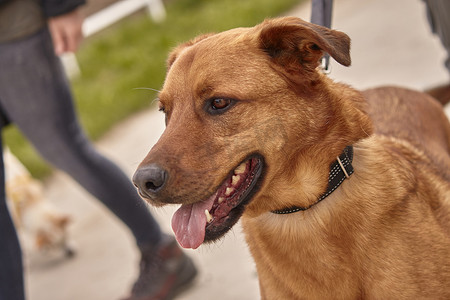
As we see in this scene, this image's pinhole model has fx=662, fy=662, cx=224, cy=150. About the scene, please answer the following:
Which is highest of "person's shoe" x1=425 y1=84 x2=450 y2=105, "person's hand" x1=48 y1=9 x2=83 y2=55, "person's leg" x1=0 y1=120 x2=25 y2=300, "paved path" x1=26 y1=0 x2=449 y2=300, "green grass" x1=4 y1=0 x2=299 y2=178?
"person's hand" x1=48 y1=9 x2=83 y2=55

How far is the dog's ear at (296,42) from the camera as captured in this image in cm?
248

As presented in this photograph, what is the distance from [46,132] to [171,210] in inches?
72.0

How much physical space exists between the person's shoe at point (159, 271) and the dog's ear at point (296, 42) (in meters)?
1.93

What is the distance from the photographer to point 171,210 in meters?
5.42

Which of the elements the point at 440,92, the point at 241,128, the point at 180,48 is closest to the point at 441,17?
the point at 440,92

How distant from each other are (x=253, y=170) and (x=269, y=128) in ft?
0.59

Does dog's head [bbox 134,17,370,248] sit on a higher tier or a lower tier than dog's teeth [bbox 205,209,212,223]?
higher

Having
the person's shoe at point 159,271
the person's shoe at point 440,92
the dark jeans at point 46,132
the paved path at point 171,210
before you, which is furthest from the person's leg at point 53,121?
the person's shoe at point 440,92

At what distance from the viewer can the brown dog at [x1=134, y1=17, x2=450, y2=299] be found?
256 cm

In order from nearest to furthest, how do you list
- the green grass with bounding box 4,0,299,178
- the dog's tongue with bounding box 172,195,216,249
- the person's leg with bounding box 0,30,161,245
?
the dog's tongue with bounding box 172,195,216,249 < the person's leg with bounding box 0,30,161,245 < the green grass with bounding box 4,0,299,178

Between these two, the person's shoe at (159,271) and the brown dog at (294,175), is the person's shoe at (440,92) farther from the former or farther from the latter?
the person's shoe at (159,271)

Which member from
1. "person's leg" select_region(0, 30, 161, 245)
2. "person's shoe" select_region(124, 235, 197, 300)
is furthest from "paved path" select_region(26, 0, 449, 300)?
"person's leg" select_region(0, 30, 161, 245)

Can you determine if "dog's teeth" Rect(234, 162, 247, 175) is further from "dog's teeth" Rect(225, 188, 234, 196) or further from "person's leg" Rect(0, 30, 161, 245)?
"person's leg" Rect(0, 30, 161, 245)

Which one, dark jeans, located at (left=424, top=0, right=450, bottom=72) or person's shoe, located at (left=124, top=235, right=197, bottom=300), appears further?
person's shoe, located at (left=124, top=235, right=197, bottom=300)
